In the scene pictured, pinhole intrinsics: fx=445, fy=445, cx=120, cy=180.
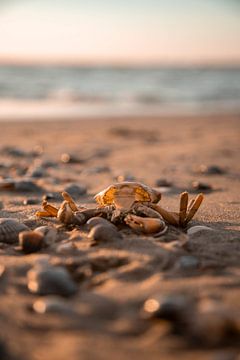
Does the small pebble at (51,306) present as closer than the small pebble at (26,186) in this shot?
Yes

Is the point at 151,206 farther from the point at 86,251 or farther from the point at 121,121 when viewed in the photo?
the point at 121,121

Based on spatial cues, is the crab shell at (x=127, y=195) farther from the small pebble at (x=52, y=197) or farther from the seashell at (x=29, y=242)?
the small pebble at (x=52, y=197)

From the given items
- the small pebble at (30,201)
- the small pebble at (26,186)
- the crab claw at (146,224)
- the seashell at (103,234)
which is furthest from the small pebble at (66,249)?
the small pebble at (26,186)

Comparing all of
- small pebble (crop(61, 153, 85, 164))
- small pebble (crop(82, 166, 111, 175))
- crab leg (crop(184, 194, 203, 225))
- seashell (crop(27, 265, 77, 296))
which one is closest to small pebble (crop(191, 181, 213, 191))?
small pebble (crop(82, 166, 111, 175))

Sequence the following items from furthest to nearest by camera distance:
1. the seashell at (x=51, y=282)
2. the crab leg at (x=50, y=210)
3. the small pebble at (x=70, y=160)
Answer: the small pebble at (x=70, y=160) < the crab leg at (x=50, y=210) < the seashell at (x=51, y=282)

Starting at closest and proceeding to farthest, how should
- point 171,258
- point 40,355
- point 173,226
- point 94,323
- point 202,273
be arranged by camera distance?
point 40,355 → point 94,323 → point 202,273 → point 171,258 → point 173,226

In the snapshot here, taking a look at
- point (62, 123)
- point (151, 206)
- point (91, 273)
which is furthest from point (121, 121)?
point (91, 273)

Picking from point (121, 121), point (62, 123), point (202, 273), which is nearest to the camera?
point (202, 273)
